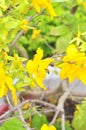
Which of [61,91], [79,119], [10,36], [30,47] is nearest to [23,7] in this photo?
[10,36]

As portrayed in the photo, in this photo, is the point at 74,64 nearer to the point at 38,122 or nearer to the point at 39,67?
the point at 39,67

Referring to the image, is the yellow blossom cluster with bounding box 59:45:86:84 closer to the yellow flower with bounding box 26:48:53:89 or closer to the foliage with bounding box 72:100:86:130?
the yellow flower with bounding box 26:48:53:89

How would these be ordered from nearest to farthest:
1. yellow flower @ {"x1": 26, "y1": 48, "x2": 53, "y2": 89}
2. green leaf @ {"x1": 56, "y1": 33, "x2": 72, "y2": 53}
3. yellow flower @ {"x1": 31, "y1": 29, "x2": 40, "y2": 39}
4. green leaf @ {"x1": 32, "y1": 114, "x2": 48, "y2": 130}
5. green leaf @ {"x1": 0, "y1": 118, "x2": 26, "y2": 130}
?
yellow flower @ {"x1": 26, "y1": 48, "x2": 53, "y2": 89} < green leaf @ {"x1": 0, "y1": 118, "x2": 26, "y2": 130} < green leaf @ {"x1": 56, "y1": 33, "x2": 72, "y2": 53} < green leaf @ {"x1": 32, "y1": 114, "x2": 48, "y2": 130} < yellow flower @ {"x1": 31, "y1": 29, "x2": 40, "y2": 39}

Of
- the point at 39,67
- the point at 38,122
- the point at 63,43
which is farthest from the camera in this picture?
the point at 38,122

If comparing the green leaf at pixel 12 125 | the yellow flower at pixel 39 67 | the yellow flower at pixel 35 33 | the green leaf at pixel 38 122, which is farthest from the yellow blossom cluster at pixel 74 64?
the yellow flower at pixel 35 33

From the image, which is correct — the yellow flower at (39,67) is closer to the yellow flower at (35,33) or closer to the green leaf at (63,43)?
the green leaf at (63,43)

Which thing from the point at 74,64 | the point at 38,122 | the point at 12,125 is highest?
the point at 74,64

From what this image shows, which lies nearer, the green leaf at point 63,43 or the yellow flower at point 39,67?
the yellow flower at point 39,67

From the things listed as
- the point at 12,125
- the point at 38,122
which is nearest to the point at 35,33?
the point at 38,122

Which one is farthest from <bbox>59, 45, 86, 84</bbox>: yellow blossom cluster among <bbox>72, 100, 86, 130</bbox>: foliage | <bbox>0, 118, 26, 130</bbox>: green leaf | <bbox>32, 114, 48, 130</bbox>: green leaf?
<bbox>32, 114, 48, 130</bbox>: green leaf
